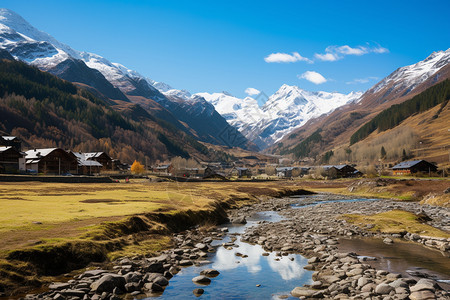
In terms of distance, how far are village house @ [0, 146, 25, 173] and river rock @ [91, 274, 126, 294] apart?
473 ft

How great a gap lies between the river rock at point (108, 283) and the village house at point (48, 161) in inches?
5677

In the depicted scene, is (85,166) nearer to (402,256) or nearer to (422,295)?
(402,256)

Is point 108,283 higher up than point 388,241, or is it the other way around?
point 108,283

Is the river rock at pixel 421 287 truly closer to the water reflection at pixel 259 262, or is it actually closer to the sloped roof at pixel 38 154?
the water reflection at pixel 259 262

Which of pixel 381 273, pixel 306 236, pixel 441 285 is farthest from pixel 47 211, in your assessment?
pixel 441 285

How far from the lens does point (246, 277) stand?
89.1 feet

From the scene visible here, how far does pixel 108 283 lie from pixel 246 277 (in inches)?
427

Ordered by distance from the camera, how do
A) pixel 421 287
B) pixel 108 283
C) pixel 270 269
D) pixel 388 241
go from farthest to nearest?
pixel 388 241, pixel 270 269, pixel 108 283, pixel 421 287

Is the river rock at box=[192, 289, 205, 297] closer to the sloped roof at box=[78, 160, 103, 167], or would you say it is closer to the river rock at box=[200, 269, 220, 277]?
the river rock at box=[200, 269, 220, 277]

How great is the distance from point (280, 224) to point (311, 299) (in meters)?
32.0

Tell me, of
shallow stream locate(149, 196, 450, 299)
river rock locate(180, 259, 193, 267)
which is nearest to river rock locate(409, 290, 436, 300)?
shallow stream locate(149, 196, 450, 299)

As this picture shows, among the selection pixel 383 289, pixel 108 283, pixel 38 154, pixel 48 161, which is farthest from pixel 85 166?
pixel 383 289

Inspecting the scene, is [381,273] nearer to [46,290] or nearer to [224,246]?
[224,246]

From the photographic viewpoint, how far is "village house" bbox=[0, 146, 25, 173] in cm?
14538
